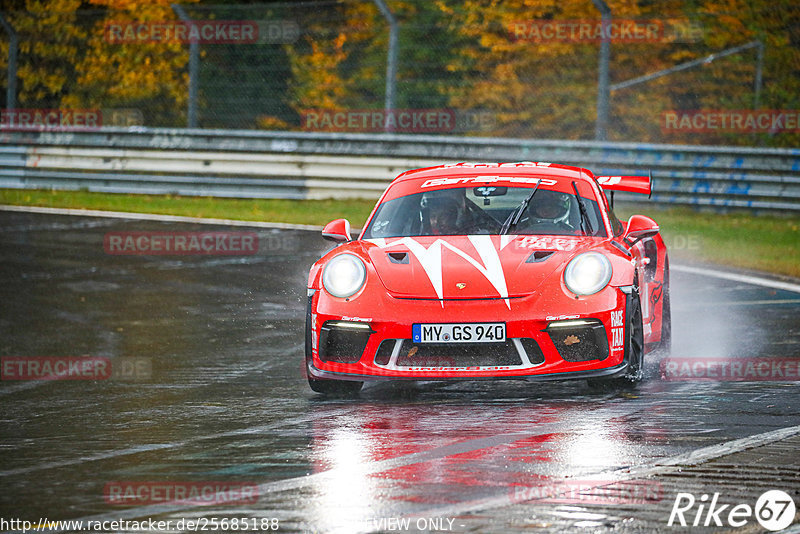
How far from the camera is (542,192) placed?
879cm

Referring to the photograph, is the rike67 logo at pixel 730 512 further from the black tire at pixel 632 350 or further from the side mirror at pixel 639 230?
the side mirror at pixel 639 230

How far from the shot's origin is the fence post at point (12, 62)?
2253cm

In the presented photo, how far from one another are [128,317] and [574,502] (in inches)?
261

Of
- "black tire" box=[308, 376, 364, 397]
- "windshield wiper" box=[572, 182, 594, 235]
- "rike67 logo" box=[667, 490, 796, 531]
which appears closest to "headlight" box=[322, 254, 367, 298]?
"black tire" box=[308, 376, 364, 397]

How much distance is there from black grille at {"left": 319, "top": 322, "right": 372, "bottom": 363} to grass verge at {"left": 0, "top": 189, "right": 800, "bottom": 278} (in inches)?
272

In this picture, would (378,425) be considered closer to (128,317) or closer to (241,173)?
(128,317)

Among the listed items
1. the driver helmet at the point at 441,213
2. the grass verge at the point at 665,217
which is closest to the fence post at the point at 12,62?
the grass verge at the point at 665,217

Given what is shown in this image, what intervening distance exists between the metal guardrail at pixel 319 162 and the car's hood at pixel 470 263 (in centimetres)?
1032

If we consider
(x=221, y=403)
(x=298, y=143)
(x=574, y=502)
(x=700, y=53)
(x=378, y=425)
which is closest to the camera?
(x=574, y=502)

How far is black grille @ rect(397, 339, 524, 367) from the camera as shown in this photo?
7336mm

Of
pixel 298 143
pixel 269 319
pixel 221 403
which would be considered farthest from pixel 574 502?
pixel 298 143

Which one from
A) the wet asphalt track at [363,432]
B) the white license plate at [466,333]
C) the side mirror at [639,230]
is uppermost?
the side mirror at [639,230]

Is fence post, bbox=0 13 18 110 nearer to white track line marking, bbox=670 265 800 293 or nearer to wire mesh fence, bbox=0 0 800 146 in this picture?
wire mesh fence, bbox=0 0 800 146

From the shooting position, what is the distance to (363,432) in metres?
6.71
